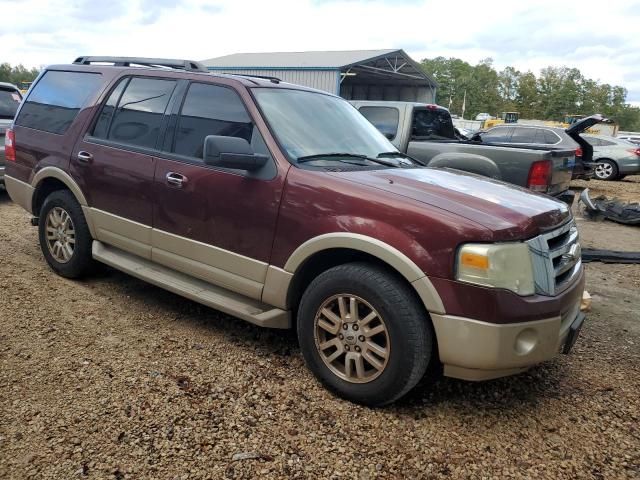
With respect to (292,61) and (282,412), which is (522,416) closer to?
(282,412)

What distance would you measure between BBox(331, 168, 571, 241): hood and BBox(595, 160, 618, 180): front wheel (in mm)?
15368

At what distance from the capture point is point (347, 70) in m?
23.7

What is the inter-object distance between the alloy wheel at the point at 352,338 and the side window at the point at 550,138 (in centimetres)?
1117

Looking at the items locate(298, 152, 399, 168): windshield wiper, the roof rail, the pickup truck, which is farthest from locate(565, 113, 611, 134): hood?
the roof rail

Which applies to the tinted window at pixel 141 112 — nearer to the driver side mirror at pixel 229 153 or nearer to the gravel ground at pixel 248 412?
the driver side mirror at pixel 229 153

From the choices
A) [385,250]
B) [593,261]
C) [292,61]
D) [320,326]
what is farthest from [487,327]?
[292,61]

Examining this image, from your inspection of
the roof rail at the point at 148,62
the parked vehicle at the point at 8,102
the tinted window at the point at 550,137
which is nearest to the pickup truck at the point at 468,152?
the roof rail at the point at 148,62

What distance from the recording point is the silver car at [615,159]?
1628 centimetres

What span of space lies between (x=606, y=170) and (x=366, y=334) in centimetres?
1662

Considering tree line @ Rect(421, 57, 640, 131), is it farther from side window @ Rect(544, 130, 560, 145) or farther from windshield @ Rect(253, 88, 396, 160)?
windshield @ Rect(253, 88, 396, 160)

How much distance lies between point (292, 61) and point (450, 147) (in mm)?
19904

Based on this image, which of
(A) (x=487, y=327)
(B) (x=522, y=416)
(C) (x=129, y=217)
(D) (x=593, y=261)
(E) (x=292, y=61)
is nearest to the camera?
(A) (x=487, y=327)

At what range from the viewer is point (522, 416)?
2.98 m

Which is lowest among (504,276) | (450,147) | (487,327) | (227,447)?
(227,447)
